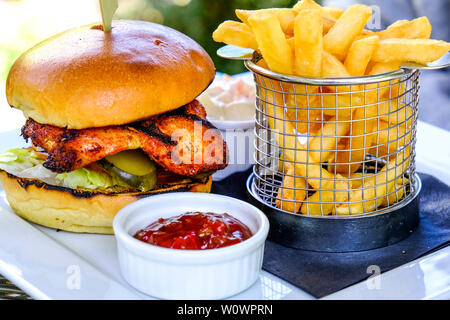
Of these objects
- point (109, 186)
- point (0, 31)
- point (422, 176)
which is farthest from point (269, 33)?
point (0, 31)

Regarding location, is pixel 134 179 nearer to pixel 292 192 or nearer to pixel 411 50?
pixel 292 192

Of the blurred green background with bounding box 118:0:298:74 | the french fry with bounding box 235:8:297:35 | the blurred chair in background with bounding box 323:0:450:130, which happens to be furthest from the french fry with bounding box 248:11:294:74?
the blurred green background with bounding box 118:0:298:74

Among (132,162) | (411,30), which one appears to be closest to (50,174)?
(132,162)

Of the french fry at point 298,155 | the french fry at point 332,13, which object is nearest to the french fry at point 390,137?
the french fry at point 298,155

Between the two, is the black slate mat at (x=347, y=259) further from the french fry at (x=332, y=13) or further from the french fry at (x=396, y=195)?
the french fry at (x=332, y=13)
